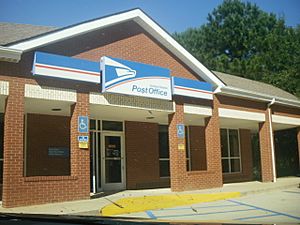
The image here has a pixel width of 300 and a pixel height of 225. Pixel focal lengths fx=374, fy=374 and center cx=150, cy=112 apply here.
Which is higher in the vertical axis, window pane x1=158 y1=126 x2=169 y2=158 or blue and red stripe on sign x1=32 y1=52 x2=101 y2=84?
blue and red stripe on sign x1=32 y1=52 x2=101 y2=84

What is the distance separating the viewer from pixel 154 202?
36.0 ft

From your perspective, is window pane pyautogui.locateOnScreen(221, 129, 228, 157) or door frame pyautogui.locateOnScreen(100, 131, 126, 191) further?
window pane pyautogui.locateOnScreen(221, 129, 228, 157)

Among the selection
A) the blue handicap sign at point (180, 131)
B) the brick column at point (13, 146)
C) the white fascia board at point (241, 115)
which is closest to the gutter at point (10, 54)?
the brick column at point (13, 146)

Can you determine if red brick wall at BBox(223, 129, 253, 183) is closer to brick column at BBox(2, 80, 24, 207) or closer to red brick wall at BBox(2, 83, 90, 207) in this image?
red brick wall at BBox(2, 83, 90, 207)

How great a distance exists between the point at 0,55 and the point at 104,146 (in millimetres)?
6650

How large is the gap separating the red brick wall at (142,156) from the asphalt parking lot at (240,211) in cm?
515

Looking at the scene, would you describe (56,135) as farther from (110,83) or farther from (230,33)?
(230,33)

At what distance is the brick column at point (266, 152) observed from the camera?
18.3 m

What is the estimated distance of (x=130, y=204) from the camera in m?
10.5

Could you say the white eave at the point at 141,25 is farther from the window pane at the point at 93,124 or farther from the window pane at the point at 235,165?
the window pane at the point at 235,165

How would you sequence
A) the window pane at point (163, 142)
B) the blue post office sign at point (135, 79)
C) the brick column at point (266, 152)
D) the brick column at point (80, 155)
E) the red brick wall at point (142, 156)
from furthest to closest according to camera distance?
the brick column at point (266, 152) → the window pane at point (163, 142) → the red brick wall at point (142, 156) → the blue post office sign at point (135, 79) → the brick column at point (80, 155)

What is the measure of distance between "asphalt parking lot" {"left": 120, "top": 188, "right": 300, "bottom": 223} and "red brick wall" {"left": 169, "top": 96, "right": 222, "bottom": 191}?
2227 mm

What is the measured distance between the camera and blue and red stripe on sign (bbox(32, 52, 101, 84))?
10.9 meters

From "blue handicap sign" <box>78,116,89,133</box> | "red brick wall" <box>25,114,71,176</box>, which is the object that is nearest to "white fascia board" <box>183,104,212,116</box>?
"blue handicap sign" <box>78,116,89,133</box>
